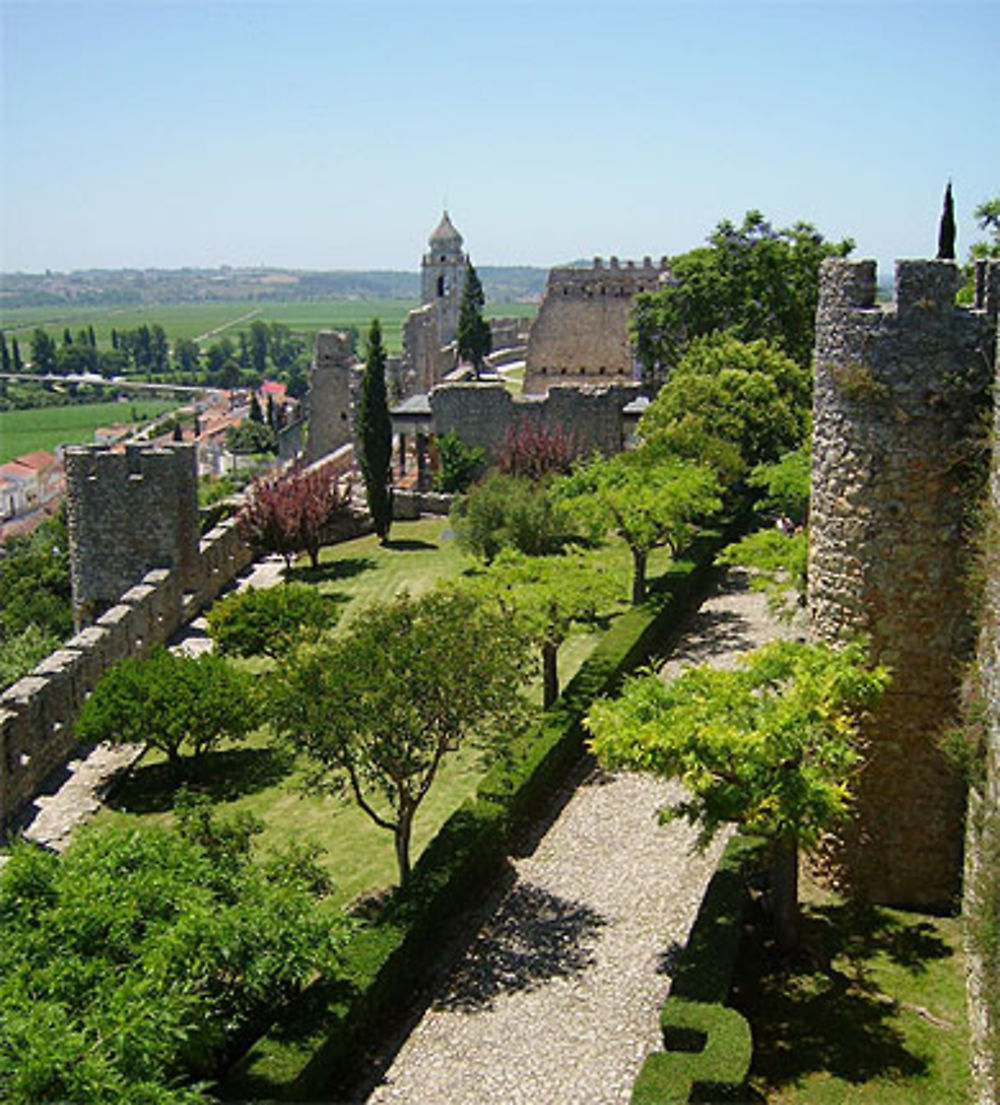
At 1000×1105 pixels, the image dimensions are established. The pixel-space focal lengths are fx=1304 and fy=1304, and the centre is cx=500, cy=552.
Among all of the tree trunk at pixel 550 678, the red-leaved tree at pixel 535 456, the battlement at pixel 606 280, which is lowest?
the tree trunk at pixel 550 678

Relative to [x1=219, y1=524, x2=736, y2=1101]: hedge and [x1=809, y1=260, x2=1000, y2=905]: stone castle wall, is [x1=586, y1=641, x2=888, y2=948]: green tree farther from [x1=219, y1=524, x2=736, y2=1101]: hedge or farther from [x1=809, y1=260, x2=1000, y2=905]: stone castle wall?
[x1=219, y1=524, x2=736, y2=1101]: hedge

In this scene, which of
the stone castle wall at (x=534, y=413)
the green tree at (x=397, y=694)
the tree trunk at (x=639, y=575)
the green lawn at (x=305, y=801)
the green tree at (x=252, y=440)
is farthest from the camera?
the green tree at (x=252, y=440)

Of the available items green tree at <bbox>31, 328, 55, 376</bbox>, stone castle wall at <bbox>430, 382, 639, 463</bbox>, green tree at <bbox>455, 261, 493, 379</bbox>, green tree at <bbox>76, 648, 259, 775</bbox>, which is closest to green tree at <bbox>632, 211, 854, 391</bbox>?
stone castle wall at <bbox>430, 382, 639, 463</bbox>

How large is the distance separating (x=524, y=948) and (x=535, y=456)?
2168 cm

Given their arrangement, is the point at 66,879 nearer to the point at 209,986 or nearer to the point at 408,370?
the point at 209,986

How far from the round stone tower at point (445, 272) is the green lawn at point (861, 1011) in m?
68.7

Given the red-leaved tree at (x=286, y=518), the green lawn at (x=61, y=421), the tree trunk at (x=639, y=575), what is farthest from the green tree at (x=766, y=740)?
the green lawn at (x=61, y=421)

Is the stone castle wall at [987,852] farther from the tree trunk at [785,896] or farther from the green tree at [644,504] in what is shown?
the green tree at [644,504]

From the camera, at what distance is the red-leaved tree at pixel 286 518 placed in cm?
2959

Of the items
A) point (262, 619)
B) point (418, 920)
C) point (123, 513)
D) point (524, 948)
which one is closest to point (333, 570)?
point (123, 513)

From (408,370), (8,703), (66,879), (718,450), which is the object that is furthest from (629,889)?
(408,370)

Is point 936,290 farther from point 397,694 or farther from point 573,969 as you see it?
point 573,969

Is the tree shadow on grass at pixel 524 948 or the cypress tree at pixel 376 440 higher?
the cypress tree at pixel 376 440

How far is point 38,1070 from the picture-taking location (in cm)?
786
